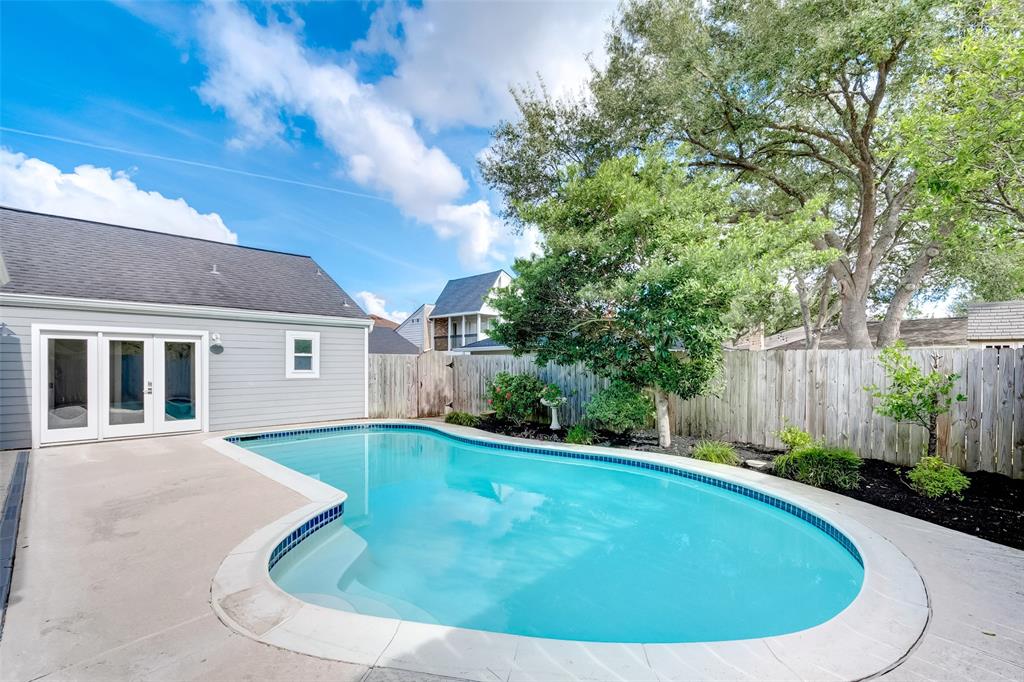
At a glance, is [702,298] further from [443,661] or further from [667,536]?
[443,661]

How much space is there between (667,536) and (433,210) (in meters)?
17.7

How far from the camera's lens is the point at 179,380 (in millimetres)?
9234

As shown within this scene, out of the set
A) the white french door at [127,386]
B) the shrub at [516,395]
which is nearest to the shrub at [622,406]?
the shrub at [516,395]

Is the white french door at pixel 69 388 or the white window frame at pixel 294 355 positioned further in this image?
the white window frame at pixel 294 355

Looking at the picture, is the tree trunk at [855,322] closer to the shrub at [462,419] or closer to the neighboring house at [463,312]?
the shrub at [462,419]

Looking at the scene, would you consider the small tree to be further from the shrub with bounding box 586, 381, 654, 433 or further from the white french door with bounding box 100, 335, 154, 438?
the white french door with bounding box 100, 335, 154, 438

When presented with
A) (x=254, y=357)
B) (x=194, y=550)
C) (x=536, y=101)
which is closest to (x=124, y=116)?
(x=254, y=357)

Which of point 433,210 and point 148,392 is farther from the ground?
point 433,210

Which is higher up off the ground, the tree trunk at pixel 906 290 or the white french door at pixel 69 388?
the tree trunk at pixel 906 290

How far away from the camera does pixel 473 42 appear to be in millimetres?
9461

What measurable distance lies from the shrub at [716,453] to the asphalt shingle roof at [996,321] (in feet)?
41.6

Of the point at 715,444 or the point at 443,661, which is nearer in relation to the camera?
the point at 443,661

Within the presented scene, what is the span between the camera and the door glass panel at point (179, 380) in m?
9.06

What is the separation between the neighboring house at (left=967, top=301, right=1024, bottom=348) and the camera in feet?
43.5
